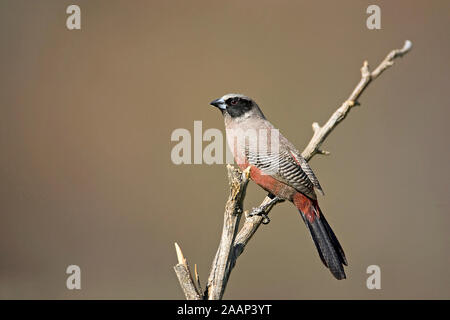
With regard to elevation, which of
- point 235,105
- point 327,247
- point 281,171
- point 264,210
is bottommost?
point 327,247

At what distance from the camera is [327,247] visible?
2824 mm

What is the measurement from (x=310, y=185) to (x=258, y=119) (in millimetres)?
645

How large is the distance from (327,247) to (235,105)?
118 cm

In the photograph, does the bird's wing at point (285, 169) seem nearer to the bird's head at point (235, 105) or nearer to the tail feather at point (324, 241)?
the tail feather at point (324, 241)

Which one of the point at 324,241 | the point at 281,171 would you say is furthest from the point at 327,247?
the point at 281,171

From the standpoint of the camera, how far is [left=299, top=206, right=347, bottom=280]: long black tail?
2721 millimetres

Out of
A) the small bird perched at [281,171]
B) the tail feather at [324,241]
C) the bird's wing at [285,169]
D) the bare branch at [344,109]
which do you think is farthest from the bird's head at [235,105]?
the tail feather at [324,241]

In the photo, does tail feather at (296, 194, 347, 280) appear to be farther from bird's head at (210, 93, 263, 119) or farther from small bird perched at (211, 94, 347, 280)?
bird's head at (210, 93, 263, 119)

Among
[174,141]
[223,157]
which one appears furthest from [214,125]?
[223,157]

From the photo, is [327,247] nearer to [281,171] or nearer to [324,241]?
[324,241]

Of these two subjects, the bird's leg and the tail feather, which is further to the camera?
the bird's leg

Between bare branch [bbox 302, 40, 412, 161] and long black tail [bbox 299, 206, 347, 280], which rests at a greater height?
bare branch [bbox 302, 40, 412, 161]

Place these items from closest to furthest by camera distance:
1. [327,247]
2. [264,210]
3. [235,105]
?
1. [327,247]
2. [264,210]
3. [235,105]

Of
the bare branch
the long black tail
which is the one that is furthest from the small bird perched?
the bare branch
